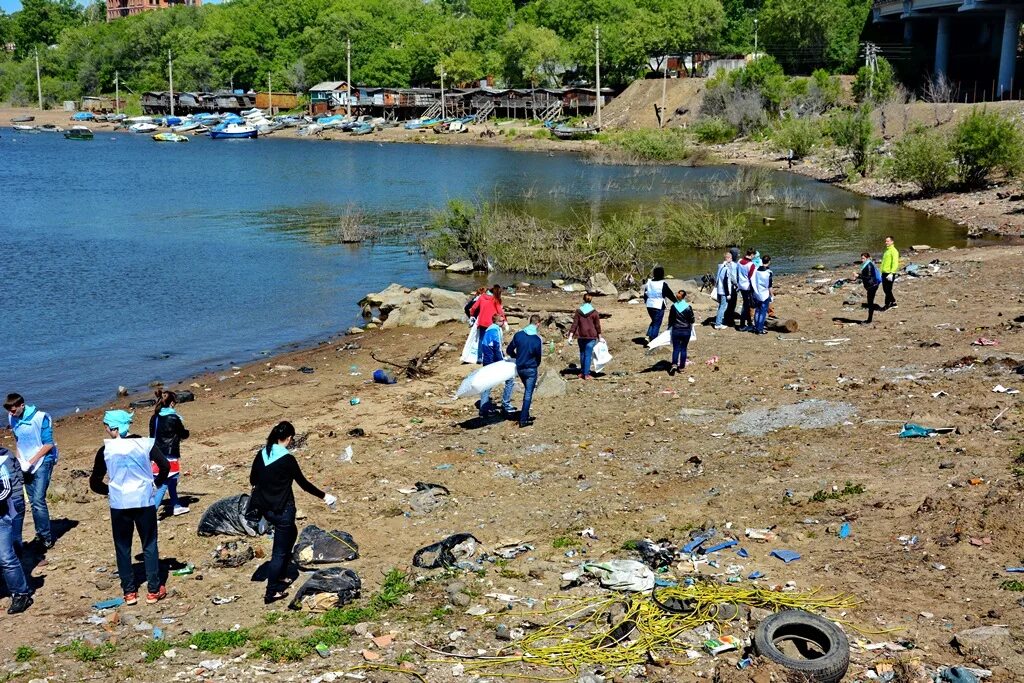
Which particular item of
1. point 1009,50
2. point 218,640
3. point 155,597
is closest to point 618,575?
point 218,640

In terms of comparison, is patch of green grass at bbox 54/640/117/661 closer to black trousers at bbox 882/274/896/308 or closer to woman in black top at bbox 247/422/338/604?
woman in black top at bbox 247/422/338/604

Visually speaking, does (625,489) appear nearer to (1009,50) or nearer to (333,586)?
(333,586)

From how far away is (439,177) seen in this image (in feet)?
205

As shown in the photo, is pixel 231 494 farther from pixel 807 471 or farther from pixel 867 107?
pixel 867 107

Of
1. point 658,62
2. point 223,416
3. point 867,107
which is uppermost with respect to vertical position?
point 658,62

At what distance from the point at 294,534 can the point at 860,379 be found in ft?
30.2

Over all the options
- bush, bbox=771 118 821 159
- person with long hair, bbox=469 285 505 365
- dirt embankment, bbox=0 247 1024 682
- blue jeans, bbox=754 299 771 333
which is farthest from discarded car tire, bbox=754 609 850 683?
bush, bbox=771 118 821 159

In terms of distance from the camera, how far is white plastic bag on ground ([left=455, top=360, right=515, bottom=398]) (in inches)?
527

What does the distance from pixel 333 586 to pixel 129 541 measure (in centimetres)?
185

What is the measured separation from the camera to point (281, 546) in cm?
872

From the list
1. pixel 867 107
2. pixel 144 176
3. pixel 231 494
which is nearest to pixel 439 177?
pixel 144 176

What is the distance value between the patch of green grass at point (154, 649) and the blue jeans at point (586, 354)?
28.9 feet

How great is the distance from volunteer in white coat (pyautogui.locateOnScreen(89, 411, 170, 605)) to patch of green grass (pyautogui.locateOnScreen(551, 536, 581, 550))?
11.7 feet

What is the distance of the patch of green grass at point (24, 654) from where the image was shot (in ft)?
25.8
